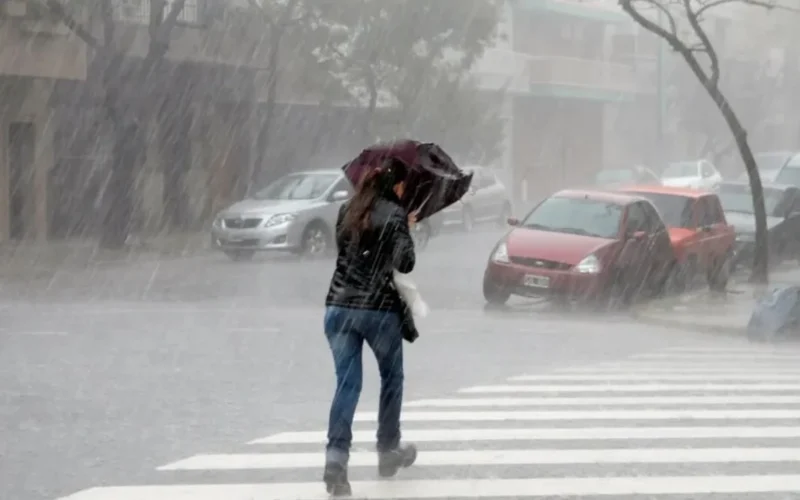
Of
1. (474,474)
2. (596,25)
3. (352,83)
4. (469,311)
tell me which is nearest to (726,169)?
(596,25)

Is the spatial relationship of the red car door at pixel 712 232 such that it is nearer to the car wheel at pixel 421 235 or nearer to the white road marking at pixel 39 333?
the car wheel at pixel 421 235

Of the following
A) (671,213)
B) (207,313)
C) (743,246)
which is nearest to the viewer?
(207,313)

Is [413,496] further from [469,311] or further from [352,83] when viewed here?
[352,83]

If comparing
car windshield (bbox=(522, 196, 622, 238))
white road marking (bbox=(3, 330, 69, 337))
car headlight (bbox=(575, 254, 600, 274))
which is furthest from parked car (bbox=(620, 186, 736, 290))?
white road marking (bbox=(3, 330, 69, 337))

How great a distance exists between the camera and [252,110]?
34.8 metres

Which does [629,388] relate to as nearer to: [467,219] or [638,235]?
[638,235]

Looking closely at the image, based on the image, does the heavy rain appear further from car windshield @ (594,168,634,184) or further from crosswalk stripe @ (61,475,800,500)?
car windshield @ (594,168,634,184)

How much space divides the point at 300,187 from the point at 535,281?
10273 millimetres

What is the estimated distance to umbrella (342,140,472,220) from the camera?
7375 mm

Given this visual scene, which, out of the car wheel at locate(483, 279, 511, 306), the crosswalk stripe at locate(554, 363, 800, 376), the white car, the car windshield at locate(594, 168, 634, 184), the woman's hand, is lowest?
the car windshield at locate(594, 168, 634, 184)

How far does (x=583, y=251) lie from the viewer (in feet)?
60.0

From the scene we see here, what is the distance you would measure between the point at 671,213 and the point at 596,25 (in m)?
36.0

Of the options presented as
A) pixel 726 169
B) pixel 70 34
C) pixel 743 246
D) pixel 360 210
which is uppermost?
pixel 360 210

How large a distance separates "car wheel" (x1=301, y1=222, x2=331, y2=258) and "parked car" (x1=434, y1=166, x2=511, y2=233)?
737 cm
